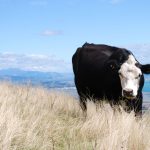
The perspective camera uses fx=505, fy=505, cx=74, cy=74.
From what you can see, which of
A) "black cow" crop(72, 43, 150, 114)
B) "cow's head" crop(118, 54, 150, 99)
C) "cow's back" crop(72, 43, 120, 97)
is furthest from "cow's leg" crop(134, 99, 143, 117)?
"cow's back" crop(72, 43, 120, 97)

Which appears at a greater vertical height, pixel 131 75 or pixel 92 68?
pixel 131 75

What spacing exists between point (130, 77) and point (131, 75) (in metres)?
0.07

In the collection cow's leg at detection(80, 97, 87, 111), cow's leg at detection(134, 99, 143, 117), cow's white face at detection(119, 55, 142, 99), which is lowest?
cow's leg at detection(80, 97, 87, 111)

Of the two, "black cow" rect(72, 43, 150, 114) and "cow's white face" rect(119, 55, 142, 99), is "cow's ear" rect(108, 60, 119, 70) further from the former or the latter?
"cow's white face" rect(119, 55, 142, 99)

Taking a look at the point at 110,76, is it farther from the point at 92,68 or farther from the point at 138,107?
the point at 92,68

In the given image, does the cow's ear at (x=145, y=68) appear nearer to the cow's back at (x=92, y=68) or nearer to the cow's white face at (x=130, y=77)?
the cow's white face at (x=130, y=77)

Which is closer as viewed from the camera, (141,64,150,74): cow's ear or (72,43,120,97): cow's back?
(141,64,150,74): cow's ear

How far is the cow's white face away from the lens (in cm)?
942

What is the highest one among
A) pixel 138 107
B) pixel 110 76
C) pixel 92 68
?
pixel 110 76

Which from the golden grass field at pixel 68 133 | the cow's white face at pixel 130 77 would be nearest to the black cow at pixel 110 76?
the cow's white face at pixel 130 77

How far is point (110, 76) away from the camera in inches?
413

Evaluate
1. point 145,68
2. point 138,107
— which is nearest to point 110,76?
point 145,68

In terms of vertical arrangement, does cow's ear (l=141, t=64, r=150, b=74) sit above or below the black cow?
above

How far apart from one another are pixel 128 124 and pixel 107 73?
3.22 metres
